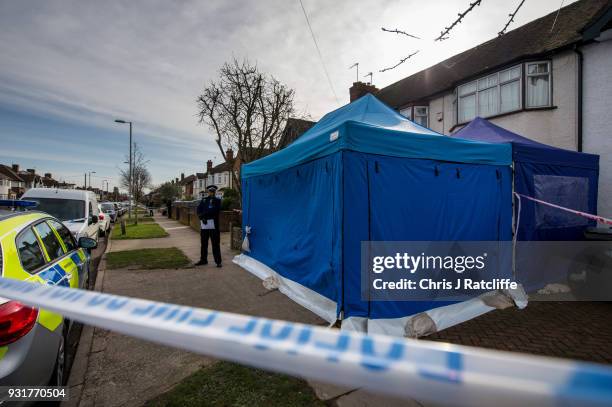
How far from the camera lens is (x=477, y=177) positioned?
4.82m

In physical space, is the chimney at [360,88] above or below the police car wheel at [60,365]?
above

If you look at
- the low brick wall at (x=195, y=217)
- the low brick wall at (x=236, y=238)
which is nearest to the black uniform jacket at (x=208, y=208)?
the low brick wall at (x=236, y=238)

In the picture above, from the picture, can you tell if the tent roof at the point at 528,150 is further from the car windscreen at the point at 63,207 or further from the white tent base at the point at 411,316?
the car windscreen at the point at 63,207

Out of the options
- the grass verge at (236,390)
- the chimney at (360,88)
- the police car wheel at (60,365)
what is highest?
the chimney at (360,88)

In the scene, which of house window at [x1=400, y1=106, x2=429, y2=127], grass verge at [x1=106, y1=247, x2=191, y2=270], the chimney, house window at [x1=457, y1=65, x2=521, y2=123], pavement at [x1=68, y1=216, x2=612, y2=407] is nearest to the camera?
pavement at [x1=68, y1=216, x2=612, y2=407]

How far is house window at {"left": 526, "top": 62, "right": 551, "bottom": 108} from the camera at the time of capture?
938 cm

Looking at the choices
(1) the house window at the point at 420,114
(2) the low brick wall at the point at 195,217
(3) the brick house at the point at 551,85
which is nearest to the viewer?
(3) the brick house at the point at 551,85

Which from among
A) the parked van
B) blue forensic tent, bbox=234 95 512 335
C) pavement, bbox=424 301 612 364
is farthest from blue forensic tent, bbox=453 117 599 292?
the parked van

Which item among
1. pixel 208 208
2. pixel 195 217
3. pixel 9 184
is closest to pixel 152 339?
pixel 208 208

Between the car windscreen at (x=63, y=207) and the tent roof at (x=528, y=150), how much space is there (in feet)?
34.0

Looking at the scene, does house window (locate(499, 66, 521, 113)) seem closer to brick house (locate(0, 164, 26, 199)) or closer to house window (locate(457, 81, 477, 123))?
house window (locate(457, 81, 477, 123))

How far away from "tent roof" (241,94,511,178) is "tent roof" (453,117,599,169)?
1.62 ft

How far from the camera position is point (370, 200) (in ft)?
12.8

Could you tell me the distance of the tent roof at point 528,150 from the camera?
5352 millimetres
